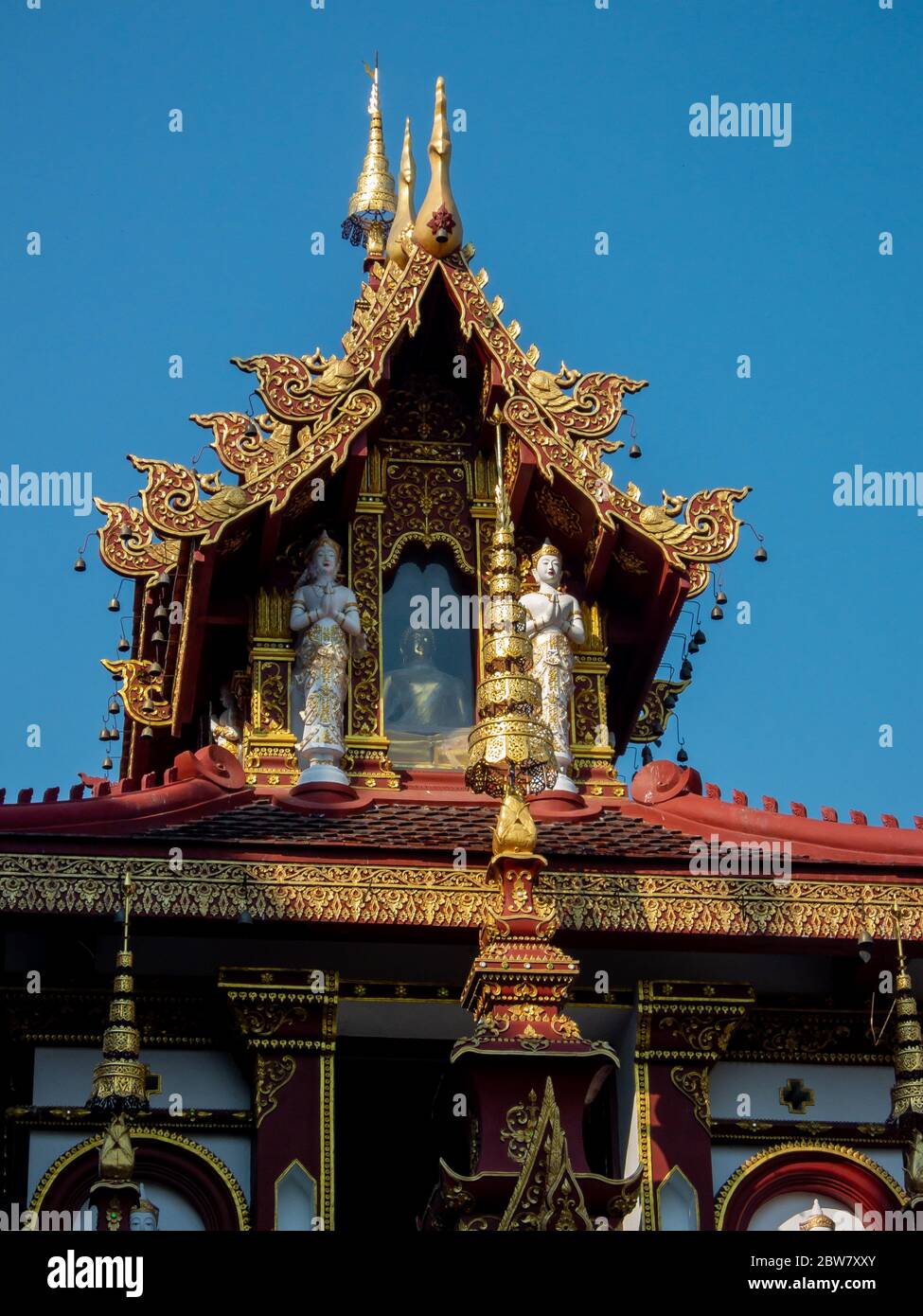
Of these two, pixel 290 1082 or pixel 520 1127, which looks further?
pixel 290 1082

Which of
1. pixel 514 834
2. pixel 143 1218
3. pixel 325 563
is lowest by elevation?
pixel 143 1218

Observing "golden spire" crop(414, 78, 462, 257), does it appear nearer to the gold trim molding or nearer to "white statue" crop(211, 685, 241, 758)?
"white statue" crop(211, 685, 241, 758)

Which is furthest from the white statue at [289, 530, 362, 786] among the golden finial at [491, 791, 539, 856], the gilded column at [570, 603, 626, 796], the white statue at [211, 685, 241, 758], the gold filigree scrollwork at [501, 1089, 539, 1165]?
the gold filigree scrollwork at [501, 1089, 539, 1165]

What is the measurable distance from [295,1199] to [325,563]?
596 cm

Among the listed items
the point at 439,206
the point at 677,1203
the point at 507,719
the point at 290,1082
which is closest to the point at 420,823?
the point at 507,719

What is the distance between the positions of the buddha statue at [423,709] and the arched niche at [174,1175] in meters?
4.30

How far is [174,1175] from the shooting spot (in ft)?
64.9

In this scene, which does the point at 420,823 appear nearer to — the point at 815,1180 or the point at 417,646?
the point at 417,646

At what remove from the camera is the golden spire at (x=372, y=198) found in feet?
101

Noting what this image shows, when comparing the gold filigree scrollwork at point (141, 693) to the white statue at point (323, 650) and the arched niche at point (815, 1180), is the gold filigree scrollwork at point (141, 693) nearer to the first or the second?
the white statue at point (323, 650)

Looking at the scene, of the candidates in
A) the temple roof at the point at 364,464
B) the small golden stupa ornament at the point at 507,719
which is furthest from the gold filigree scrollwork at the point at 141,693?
the small golden stupa ornament at the point at 507,719

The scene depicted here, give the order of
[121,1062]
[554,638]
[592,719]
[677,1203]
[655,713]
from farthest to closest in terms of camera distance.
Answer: [655,713] < [592,719] < [554,638] < [677,1203] < [121,1062]

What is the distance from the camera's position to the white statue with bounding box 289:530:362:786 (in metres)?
22.2
